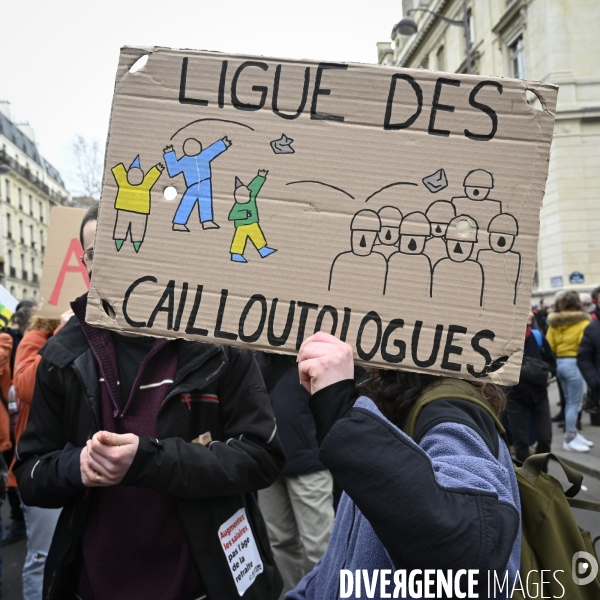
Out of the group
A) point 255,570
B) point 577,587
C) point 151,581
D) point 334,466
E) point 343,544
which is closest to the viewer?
point 334,466

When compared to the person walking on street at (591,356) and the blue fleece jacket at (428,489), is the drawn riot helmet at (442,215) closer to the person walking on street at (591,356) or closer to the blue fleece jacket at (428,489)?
the blue fleece jacket at (428,489)

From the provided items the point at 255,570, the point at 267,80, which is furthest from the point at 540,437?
the point at 267,80

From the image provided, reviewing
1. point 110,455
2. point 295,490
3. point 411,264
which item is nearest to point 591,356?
point 295,490

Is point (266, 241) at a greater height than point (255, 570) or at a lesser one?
greater

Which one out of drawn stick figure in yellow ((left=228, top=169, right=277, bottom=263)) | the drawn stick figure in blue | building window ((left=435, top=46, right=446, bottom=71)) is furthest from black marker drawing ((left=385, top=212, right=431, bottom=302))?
building window ((left=435, top=46, right=446, bottom=71))

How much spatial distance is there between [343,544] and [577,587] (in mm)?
531

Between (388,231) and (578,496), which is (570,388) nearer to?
(578,496)

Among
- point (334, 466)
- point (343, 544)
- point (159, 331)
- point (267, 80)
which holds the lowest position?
point (343, 544)

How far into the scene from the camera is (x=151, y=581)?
6.17 feet

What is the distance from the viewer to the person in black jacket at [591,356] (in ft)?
22.4

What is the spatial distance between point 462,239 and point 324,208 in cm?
35

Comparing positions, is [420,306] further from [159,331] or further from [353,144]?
[159,331]

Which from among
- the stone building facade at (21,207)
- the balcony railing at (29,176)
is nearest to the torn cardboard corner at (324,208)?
the stone building facade at (21,207)

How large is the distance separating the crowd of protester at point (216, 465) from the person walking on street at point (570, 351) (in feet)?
21.2
